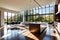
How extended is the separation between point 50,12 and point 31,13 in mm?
4285

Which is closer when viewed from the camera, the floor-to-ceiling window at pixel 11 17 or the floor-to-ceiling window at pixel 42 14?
the floor-to-ceiling window at pixel 11 17

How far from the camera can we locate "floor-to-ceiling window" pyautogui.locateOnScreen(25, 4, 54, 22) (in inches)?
779

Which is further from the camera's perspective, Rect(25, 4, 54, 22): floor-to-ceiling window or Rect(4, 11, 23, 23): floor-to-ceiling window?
Rect(25, 4, 54, 22): floor-to-ceiling window

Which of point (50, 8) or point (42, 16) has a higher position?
point (50, 8)

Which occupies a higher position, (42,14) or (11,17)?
(42,14)

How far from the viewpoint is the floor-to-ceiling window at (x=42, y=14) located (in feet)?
64.9

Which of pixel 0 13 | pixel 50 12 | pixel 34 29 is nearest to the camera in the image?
pixel 34 29

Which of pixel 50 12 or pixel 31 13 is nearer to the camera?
pixel 50 12

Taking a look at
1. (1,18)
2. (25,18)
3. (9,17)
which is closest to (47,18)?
(25,18)

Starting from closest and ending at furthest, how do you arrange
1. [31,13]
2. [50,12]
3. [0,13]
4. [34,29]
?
[34,29] < [0,13] < [50,12] < [31,13]

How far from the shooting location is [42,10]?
67.5ft

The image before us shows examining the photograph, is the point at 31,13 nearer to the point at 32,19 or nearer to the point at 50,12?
the point at 32,19

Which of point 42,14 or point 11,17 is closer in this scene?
point 11,17

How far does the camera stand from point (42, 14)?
67.5 feet
